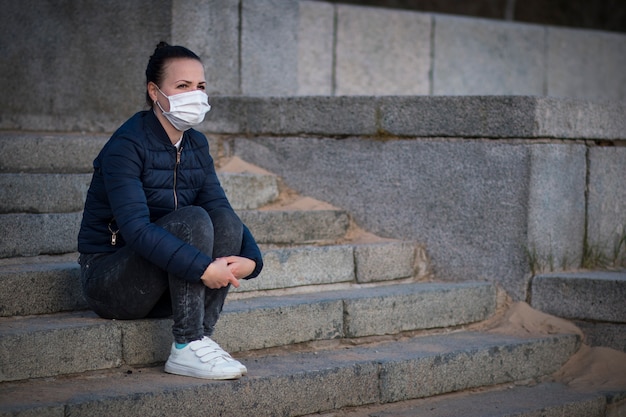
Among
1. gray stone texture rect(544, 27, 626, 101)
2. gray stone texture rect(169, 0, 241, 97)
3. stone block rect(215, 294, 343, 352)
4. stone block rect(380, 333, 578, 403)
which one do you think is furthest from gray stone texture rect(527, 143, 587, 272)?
gray stone texture rect(544, 27, 626, 101)

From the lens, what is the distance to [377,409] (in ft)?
14.7

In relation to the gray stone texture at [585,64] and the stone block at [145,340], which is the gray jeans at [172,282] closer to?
the stone block at [145,340]

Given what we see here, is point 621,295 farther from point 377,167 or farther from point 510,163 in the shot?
point 377,167

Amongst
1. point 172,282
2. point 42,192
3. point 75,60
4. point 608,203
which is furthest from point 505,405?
point 75,60

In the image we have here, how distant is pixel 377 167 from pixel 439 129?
0.48 metres

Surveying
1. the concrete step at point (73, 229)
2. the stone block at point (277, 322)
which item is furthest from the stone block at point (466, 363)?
the concrete step at point (73, 229)

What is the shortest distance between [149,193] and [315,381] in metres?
1.10

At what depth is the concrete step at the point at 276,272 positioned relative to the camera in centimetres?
432

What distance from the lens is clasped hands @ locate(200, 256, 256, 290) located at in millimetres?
3844

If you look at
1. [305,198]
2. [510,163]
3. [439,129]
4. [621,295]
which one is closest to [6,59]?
[305,198]

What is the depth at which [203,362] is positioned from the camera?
3955mm

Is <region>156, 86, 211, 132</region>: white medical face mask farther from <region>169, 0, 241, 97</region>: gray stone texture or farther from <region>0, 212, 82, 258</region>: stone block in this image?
<region>169, 0, 241, 97</region>: gray stone texture

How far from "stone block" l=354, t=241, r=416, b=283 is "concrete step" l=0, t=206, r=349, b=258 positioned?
0.32 meters

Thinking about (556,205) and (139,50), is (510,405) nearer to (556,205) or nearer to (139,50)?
(556,205)
